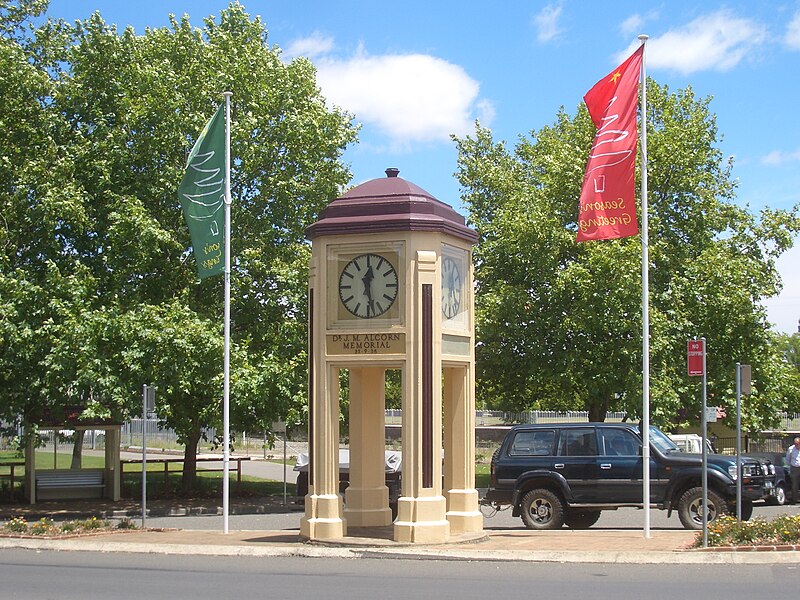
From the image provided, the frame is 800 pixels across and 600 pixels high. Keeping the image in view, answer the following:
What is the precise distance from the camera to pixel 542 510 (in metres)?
21.4

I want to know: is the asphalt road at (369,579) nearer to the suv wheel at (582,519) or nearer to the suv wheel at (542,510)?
the suv wheel at (542,510)

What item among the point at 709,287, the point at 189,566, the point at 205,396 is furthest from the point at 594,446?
the point at 709,287

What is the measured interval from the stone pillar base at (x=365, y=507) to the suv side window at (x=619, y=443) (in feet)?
16.4

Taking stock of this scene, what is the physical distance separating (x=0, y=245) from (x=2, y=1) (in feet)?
22.4

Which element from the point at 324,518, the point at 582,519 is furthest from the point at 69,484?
the point at 324,518

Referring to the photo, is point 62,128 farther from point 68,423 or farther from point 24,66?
point 68,423

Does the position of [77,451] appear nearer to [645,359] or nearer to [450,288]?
[450,288]

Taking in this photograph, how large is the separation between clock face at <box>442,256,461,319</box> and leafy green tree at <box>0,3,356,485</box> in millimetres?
9716

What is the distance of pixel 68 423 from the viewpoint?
29188mm

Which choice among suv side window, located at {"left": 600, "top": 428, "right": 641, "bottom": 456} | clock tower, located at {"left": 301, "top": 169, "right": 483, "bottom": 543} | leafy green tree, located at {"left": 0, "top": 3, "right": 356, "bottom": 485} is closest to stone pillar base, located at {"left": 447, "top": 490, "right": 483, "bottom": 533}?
clock tower, located at {"left": 301, "top": 169, "right": 483, "bottom": 543}

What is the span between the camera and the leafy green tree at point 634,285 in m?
32.3

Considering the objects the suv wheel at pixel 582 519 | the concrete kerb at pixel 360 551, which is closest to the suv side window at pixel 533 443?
the suv wheel at pixel 582 519

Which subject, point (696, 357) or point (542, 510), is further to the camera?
point (542, 510)

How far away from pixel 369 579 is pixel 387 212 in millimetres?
6021
